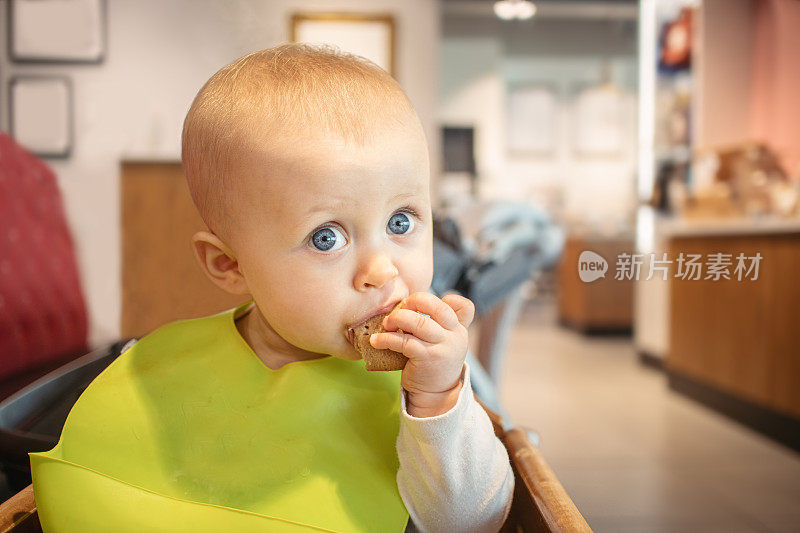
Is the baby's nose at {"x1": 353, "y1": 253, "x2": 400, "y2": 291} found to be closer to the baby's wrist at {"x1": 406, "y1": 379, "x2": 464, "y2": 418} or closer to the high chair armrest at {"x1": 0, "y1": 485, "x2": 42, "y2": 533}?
the baby's wrist at {"x1": 406, "y1": 379, "x2": 464, "y2": 418}

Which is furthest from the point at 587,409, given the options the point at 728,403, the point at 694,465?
the point at 728,403

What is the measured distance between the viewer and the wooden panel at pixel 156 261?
1.67 ft

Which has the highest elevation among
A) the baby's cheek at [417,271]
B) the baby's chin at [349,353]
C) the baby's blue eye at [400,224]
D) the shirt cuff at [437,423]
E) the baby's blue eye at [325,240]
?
the baby's blue eye at [400,224]

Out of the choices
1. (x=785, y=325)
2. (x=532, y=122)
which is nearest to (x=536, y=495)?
(x=785, y=325)

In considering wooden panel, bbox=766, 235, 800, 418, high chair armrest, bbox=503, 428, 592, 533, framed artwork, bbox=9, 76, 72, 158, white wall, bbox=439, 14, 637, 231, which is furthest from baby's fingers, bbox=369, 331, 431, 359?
white wall, bbox=439, 14, 637, 231

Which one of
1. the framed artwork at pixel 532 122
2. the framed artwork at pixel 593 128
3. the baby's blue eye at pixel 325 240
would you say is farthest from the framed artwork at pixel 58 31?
the framed artwork at pixel 593 128

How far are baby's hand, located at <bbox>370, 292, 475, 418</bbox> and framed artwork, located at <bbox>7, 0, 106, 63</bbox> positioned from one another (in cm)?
36

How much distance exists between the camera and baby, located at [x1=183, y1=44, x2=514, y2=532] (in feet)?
1.19

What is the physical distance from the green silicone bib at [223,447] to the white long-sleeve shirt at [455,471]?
0.02 meters

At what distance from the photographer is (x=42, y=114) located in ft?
1.65

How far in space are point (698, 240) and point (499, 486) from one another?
146 cm

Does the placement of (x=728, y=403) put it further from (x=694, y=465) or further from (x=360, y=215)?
(x=360, y=215)

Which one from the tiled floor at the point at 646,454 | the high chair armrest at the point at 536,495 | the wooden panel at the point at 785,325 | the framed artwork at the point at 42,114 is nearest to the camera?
the high chair armrest at the point at 536,495

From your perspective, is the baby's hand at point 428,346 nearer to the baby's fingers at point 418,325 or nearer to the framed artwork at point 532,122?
the baby's fingers at point 418,325
